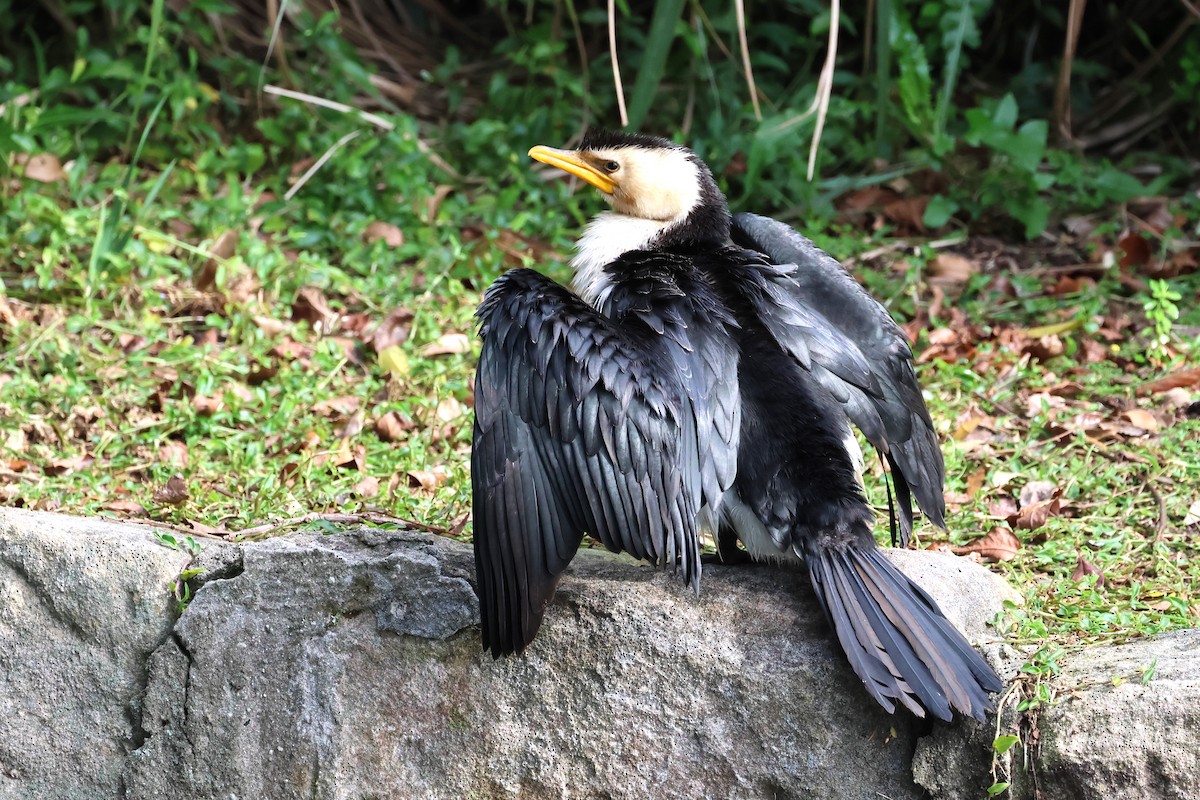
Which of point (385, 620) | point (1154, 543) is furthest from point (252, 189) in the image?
point (1154, 543)

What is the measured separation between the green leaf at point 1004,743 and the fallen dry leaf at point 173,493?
244 cm

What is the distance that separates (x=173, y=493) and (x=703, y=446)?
1.78 m

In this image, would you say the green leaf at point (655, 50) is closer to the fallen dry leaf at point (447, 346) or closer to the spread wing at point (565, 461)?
the fallen dry leaf at point (447, 346)

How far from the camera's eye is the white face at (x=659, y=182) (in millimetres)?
3578

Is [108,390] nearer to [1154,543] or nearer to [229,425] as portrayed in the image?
[229,425]

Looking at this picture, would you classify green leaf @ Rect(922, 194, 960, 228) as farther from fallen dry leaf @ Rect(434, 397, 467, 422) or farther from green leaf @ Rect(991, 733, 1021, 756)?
green leaf @ Rect(991, 733, 1021, 756)

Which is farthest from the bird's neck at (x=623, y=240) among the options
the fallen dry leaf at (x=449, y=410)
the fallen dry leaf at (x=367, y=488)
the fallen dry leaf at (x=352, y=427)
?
the fallen dry leaf at (x=352, y=427)

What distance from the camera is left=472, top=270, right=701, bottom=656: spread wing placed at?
9.20 ft

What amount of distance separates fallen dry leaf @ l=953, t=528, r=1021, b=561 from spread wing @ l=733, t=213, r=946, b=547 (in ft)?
1.54

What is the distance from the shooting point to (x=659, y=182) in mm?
3592

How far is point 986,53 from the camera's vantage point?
22.9 feet

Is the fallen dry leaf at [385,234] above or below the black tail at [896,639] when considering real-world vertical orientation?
above

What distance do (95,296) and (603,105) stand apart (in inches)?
104

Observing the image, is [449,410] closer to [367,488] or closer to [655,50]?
[367,488]
